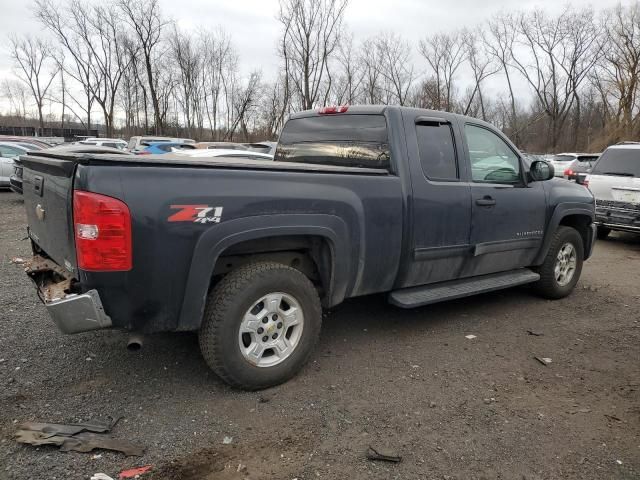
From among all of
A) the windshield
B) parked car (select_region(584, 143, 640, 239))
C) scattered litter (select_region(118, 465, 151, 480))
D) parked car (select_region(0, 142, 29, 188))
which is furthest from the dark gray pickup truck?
parked car (select_region(0, 142, 29, 188))

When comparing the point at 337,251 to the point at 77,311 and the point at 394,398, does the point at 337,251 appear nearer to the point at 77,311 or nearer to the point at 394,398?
the point at 394,398

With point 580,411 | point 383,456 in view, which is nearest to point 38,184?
point 383,456

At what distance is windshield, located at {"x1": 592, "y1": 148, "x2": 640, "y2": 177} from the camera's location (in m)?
8.78

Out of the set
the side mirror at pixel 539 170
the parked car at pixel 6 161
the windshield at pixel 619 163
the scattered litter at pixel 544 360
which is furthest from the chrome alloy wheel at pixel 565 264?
the parked car at pixel 6 161

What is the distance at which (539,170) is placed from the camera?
4863 millimetres

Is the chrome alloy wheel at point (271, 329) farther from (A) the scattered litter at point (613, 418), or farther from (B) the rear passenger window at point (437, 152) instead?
(A) the scattered litter at point (613, 418)

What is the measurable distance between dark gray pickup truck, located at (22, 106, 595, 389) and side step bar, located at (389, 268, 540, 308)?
2 cm

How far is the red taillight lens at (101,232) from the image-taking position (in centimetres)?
259

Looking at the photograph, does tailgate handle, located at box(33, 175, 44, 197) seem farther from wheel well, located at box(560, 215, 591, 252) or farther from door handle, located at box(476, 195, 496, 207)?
wheel well, located at box(560, 215, 591, 252)

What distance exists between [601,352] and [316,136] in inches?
122

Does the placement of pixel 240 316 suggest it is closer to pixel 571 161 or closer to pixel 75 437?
pixel 75 437

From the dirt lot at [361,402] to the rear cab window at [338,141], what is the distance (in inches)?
60.3

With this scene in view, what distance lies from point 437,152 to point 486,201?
0.68 m

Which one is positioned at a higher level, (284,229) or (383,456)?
(284,229)
